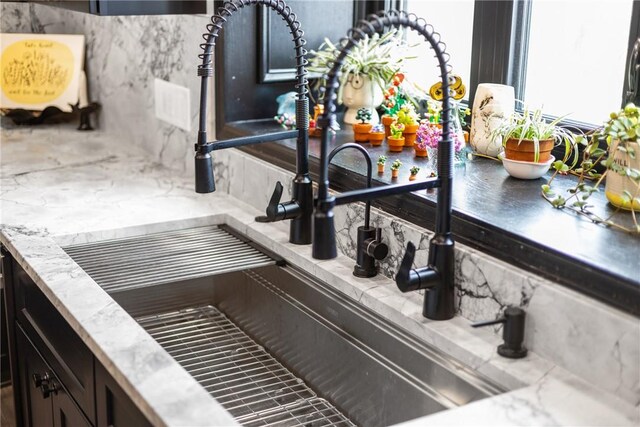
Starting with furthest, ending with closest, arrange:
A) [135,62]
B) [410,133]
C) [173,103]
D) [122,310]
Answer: [135,62], [173,103], [410,133], [122,310]

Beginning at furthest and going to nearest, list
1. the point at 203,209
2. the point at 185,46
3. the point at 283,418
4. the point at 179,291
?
the point at 185,46 < the point at 203,209 < the point at 179,291 < the point at 283,418

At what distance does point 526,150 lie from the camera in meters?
1.74

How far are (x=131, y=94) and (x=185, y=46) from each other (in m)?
0.55

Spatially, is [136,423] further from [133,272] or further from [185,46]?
[185,46]

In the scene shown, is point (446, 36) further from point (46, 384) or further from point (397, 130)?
point (46, 384)

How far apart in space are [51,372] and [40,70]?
5.04 ft

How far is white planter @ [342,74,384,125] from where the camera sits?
2.23 m

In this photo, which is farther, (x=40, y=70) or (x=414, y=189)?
(x=40, y=70)

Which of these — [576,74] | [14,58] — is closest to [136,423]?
[576,74]

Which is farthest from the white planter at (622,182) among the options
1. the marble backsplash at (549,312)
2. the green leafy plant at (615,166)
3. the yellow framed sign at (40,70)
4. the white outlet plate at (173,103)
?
the yellow framed sign at (40,70)

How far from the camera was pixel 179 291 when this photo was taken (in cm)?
206

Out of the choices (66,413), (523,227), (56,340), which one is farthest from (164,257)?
(523,227)

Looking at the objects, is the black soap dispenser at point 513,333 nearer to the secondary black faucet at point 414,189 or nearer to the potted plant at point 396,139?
the secondary black faucet at point 414,189

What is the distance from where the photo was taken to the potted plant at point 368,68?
221 centimetres
